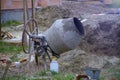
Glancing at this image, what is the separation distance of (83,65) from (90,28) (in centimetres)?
159

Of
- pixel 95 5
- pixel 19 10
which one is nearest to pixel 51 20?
pixel 19 10

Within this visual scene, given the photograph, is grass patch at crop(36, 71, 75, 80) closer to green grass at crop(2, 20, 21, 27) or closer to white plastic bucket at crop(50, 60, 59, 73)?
white plastic bucket at crop(50, 60, 59, 73)

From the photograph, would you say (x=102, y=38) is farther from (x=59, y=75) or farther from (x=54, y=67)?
(x=59, y=75)

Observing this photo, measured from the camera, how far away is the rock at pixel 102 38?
8.09m

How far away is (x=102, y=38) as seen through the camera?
8.37 metres

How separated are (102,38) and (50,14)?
7.32 meters

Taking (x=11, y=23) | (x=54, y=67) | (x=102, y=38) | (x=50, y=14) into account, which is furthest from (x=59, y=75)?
(x=50, y=14)

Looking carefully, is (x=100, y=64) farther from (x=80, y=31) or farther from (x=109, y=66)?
(x=80, y=31)

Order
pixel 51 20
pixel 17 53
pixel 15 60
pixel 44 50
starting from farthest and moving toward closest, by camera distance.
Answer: pixel 51 20 < pixel 17 53 < pixel 15 60 < pixel 44 50


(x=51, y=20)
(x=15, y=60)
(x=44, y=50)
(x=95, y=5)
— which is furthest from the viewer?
(x=95, y=5)

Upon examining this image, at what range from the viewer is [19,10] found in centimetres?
A: 1538

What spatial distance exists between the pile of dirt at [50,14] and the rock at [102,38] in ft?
18.7

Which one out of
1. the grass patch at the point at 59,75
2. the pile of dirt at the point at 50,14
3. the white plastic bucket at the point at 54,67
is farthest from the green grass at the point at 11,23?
the grass patch at the point at 59,75

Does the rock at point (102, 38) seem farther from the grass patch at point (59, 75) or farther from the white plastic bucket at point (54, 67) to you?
the grass patch at point (59, 75)
